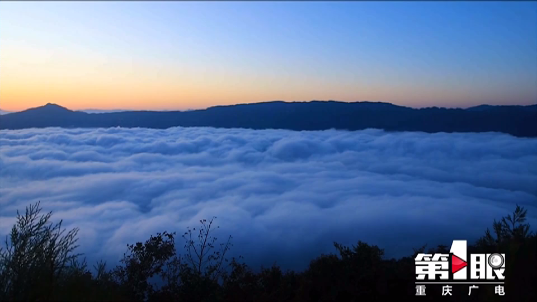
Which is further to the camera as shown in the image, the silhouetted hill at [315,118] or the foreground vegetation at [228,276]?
the silhouetted hill at [315,118]

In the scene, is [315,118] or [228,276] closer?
[228,276]

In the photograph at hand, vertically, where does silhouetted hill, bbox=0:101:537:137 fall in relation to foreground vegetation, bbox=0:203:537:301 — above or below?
above

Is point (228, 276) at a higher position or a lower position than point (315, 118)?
lower

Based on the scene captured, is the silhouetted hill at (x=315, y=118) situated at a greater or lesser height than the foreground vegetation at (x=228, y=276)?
greater

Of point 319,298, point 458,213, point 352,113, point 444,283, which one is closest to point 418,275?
point 444,283
